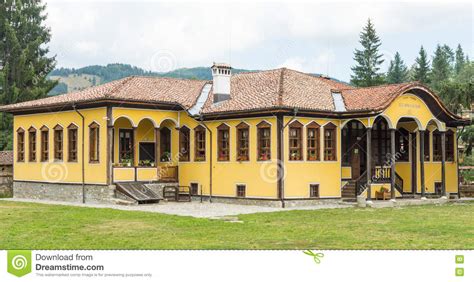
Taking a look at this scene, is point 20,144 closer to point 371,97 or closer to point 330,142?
point 330,142

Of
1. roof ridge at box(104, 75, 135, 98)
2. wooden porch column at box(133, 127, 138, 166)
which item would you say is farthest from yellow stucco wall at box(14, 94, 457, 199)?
roof ridge at box(104, 75, 135, 98)

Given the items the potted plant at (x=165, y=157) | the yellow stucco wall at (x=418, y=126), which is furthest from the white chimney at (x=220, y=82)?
the yellow stucco wall at (x=418, y=126)

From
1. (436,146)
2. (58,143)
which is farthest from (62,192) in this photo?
(436,146)

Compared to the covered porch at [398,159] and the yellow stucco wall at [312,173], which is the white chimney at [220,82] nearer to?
the yellow stucco wall at [312,173]

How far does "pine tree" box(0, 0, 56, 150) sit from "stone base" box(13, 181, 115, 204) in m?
16.0

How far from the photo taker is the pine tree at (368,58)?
6606 cm

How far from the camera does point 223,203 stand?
1109 inches

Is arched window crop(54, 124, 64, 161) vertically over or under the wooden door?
over

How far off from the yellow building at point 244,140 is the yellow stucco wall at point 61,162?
5cm

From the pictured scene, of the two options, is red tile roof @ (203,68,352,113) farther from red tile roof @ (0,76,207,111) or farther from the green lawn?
the green lawn

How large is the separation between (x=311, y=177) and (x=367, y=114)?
337cm
